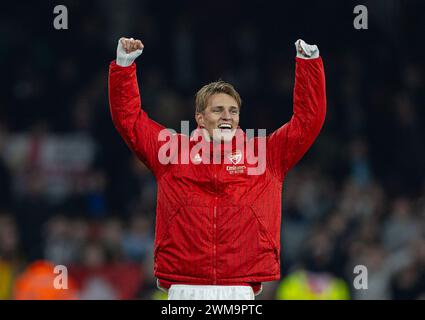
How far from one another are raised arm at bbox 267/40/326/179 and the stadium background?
540 centimetres

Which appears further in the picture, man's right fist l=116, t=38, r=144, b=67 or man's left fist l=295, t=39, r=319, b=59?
man's right fist l=116, t=38, r=144, b=67

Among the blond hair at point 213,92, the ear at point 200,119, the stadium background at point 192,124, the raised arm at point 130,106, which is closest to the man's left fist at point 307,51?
the blond hair at point 213,92

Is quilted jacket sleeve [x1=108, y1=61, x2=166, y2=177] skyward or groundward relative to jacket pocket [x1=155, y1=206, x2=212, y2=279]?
skyward

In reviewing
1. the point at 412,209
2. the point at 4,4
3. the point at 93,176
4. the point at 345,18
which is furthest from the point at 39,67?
the point at 412,209

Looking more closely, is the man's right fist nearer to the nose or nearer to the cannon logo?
the nose

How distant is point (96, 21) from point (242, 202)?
9780mm

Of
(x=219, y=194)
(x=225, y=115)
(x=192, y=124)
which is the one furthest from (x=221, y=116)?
(x=192, y=124)

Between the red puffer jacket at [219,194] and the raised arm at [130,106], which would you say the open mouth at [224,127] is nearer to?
the red puffer jacket at [219,194]

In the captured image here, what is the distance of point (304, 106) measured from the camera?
6832 mm

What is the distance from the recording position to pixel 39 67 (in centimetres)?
1558

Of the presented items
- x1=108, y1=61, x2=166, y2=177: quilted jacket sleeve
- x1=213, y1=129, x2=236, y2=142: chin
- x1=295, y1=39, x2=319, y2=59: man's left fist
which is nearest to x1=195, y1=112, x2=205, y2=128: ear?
x1=213, y1=129, x2=236, y2=142: chin

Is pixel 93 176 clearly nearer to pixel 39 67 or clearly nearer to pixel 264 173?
pixel 39 67

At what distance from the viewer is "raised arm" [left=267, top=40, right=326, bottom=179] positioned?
22.3ft

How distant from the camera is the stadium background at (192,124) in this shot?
12.5 m
